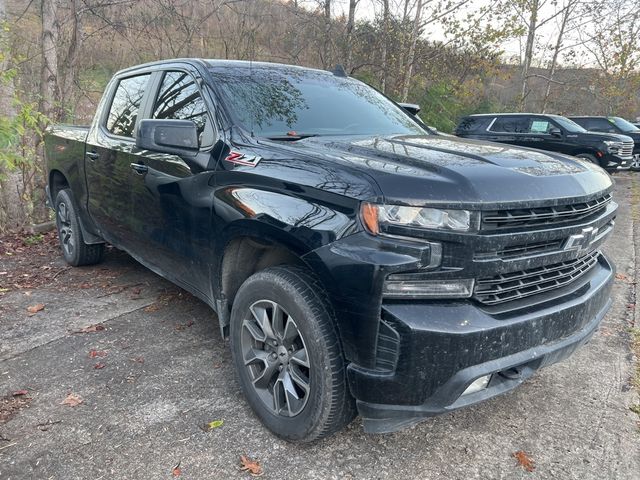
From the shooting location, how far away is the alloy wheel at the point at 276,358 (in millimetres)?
2287

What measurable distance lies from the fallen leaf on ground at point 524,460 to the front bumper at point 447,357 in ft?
1.53

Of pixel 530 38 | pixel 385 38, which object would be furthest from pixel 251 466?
pixel 530 38

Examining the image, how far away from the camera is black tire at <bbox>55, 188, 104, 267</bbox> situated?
15.9 ft

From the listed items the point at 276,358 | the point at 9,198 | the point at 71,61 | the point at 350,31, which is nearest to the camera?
the point at 276,358

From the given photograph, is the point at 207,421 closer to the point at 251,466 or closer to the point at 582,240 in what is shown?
the point at 251,466

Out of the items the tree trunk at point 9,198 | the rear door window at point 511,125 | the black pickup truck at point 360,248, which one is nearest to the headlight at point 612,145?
the rear door window at point 511,125

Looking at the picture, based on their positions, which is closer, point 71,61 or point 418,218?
point 418,218

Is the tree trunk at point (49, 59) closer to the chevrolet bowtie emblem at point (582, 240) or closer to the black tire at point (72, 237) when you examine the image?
the black tire at point (72, 237)

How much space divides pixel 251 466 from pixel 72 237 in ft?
12.0

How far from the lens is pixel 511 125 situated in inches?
535

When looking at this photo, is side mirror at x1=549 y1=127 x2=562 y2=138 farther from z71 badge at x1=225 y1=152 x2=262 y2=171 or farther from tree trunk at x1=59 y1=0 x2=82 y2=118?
z71 badge at x1=225 y1=152 x2=262 y2=171

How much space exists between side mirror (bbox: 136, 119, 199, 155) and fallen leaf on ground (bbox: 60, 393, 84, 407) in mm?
1503

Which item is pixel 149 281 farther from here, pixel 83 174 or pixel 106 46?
pixel 106 46

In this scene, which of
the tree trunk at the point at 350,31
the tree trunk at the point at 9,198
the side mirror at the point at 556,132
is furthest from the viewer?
the side mirror at the point at 556,132
